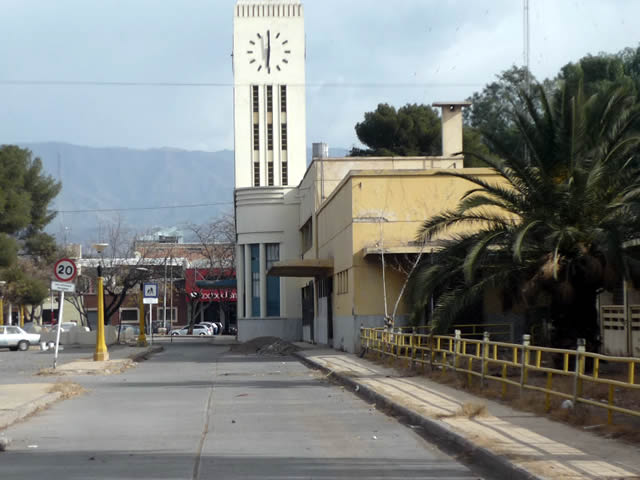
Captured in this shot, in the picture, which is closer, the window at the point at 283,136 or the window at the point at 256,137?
the window at the point at 256,137

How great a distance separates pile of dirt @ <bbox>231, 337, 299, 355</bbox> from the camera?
4044cm

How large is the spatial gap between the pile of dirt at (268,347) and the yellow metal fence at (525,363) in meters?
8.92

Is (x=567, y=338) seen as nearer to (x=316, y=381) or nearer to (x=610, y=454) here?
(x=316, y=381)

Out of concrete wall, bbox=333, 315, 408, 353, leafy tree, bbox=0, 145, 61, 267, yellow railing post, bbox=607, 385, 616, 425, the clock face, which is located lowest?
yellow railing post, bbox=607, 385, 616, 425

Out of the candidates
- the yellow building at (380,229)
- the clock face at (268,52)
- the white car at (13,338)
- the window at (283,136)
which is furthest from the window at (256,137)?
the yellow building at (380,229)

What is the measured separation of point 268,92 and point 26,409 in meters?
49.4

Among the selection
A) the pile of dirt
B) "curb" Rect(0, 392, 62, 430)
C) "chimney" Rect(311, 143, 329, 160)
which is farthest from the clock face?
"curb" Rect(0, 392, 62, 430)

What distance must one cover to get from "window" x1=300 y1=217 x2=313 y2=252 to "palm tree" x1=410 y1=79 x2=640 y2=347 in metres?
28.7

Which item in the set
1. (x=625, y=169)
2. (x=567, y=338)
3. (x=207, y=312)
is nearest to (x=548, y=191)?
(x=625, y=169)

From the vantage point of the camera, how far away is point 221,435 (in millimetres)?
12773

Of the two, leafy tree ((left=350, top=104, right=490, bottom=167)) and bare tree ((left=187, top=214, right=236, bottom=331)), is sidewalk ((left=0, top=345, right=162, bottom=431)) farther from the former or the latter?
bare tree ((left=187, top=214, right=236, bottom=331))

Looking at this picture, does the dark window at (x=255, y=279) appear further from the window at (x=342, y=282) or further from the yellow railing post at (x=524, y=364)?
the yellow railing post at (x=524, y=364)

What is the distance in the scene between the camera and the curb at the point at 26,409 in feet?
45.9

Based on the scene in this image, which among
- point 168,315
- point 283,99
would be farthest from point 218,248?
point 283,99
